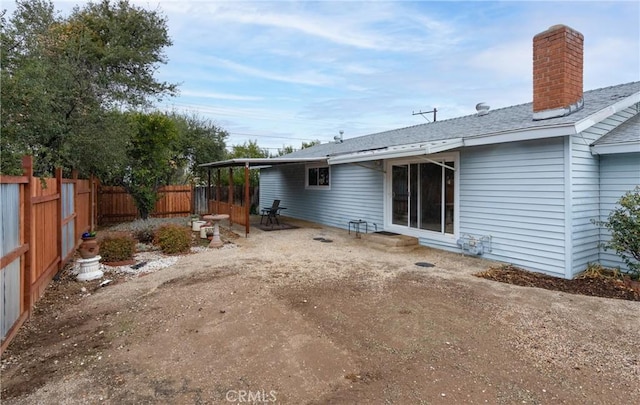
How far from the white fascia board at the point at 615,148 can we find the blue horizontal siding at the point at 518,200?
0.86m

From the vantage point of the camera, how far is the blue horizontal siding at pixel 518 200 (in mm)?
5859

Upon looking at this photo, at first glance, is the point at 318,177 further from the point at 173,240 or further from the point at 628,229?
the point at 628,229

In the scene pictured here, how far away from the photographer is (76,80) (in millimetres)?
7703

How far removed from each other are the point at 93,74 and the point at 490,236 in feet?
33.2

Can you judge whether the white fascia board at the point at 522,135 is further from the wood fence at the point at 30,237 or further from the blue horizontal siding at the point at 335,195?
the wood fence at the point at 30,237

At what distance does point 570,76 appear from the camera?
20.3ft

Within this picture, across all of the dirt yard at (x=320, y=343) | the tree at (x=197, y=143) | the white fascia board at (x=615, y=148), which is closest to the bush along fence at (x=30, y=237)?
the dirt yard at (x=320, y=343)

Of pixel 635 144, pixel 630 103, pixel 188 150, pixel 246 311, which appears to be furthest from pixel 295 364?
pixel 188 150

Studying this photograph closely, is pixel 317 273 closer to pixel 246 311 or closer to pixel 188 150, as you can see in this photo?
pixel 246 311

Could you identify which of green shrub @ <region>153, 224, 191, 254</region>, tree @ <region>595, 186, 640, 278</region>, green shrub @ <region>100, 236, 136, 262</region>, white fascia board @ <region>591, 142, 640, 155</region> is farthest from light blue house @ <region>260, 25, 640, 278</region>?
green shrub @ <region>100, 236, 136, 262</region>

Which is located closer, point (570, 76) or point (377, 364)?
point (377, 364)

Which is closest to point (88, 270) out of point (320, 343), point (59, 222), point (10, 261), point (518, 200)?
point (59, 222)

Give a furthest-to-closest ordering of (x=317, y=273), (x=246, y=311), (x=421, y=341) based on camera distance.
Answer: (x=317, y=273) < (x=246, y=311) < (x=421, y=341)

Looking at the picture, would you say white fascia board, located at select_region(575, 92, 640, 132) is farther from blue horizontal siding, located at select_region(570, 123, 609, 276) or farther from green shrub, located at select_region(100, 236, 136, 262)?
green shrub, located at select_region(100, 236, 136, 262)
